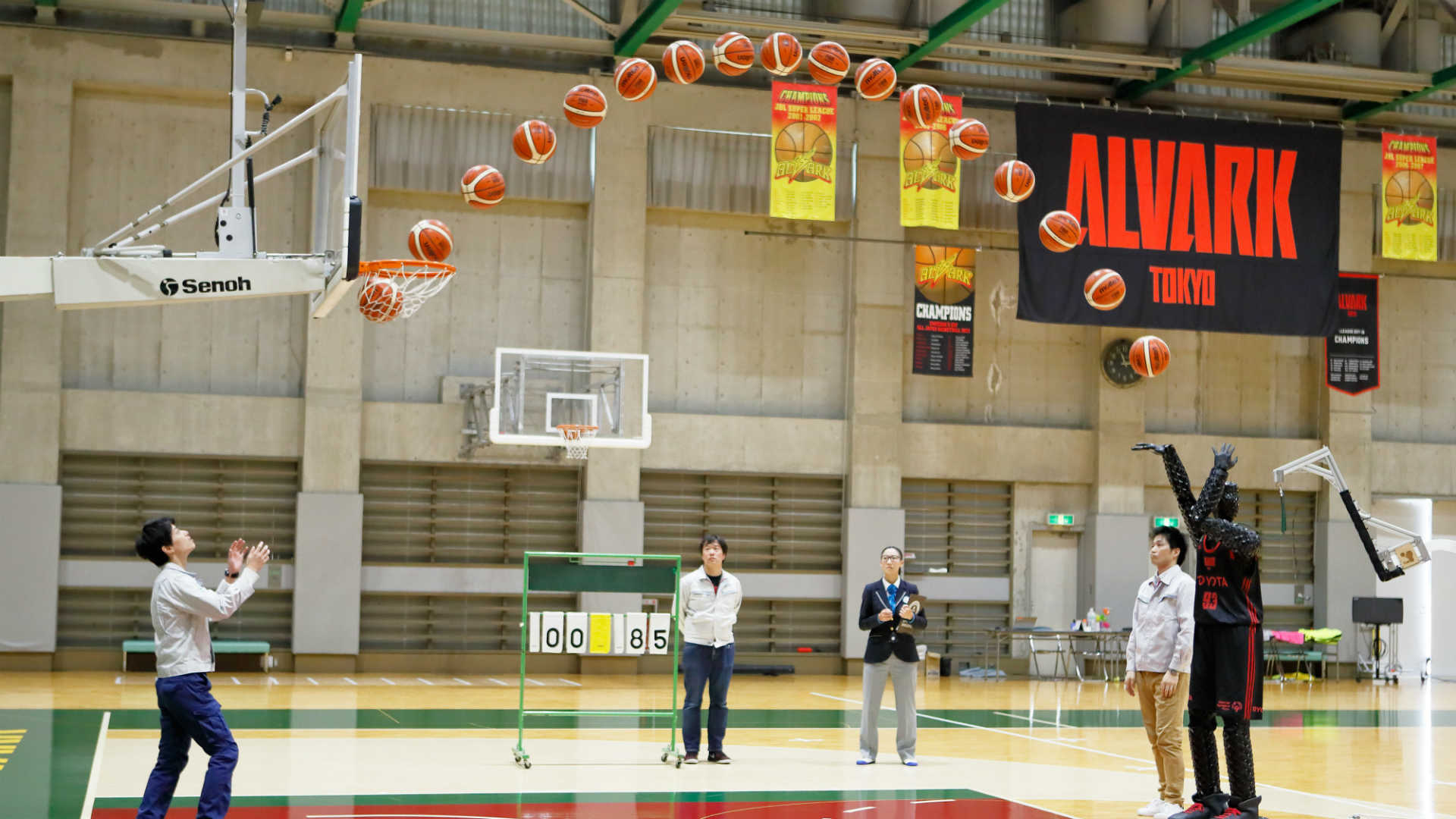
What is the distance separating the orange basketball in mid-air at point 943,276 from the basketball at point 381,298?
32.6ft

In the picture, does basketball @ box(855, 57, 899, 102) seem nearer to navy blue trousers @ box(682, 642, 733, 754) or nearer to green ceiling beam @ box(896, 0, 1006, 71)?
green ceiling beam @ box(896, 0, 1006, 71)

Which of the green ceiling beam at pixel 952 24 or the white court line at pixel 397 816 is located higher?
the green ceiling beam at pixel 952 24

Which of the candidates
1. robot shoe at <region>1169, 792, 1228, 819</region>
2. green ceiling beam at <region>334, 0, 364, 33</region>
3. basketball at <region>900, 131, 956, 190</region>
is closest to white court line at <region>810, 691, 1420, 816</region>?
robot shoe at <region>1169, 792, 1228, 819</region>

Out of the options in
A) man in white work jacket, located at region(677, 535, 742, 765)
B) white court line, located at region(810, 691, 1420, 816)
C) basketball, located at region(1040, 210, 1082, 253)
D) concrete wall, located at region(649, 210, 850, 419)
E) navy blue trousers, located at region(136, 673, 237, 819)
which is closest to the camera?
navy blue trousers, located at region(136, 673, 237, 819)

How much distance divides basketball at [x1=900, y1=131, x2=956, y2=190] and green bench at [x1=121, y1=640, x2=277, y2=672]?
11911 mm

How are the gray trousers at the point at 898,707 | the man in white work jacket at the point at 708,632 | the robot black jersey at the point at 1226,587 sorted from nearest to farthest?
the robot black jersey at the point at 1226,587 < the gray trousers at the point at 898,707 < the man in white work jacket at the point at 708,632

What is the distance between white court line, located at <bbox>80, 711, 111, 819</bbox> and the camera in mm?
9281

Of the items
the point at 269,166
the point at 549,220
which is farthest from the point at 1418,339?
the point at 269,166

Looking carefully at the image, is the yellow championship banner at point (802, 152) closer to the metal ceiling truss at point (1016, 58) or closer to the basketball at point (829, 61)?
the metal ceiling truss at point (1016, 58)

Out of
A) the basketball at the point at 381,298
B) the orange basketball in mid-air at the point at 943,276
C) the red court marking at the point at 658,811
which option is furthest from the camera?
the orange basketball in mid-air at the point at 943,276

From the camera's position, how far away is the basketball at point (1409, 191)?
23672 mm

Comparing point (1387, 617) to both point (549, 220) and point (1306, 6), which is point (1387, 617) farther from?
point (549, 220)

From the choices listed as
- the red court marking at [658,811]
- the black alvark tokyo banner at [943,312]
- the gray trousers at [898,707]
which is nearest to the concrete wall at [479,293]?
the black alvark tokyo banner at [943,312]

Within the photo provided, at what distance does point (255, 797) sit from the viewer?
31.8 feet
